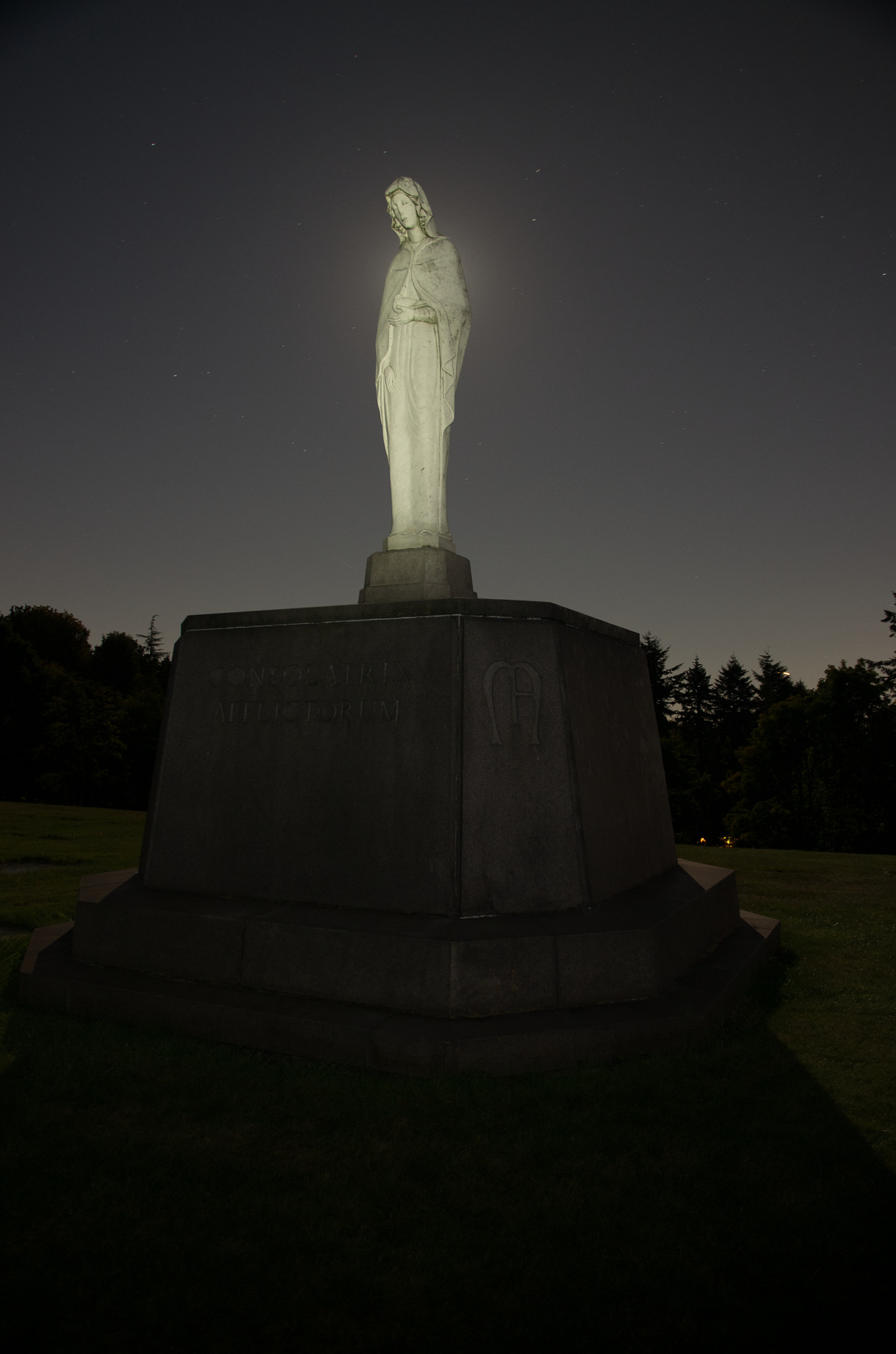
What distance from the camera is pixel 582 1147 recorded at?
9.63ft

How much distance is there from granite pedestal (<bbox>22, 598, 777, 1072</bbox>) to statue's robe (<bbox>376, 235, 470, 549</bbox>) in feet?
5.38

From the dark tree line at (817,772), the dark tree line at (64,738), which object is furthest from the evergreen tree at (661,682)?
the dark tree line at (64,738)

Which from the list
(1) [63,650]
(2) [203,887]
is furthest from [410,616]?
(1) [63,650]

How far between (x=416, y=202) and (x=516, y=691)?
4.27m

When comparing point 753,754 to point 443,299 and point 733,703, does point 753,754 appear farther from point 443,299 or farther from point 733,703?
point 443,299

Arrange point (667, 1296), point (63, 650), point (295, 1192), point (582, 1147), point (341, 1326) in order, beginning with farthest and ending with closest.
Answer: point (63, 650)
point (582, 1147)
point (295, 1192)
point (667, 1296)
point (341, 1326)

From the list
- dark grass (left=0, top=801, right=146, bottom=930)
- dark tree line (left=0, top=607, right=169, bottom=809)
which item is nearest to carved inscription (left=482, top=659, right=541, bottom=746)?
dark grass (left=0, top=801, right=146, bottom=930)

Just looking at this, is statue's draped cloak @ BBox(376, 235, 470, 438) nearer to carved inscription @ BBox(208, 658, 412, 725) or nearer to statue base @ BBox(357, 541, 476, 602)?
statue base @ BBox(357, 541, 476, 602)

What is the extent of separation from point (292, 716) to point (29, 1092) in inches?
89.1

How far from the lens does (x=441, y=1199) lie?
2625 millimetres

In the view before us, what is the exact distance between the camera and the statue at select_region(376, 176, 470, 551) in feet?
20.1

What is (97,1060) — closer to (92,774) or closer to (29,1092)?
(29,1092)

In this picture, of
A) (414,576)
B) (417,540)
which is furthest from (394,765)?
(417,540)

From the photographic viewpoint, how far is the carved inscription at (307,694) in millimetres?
4617
